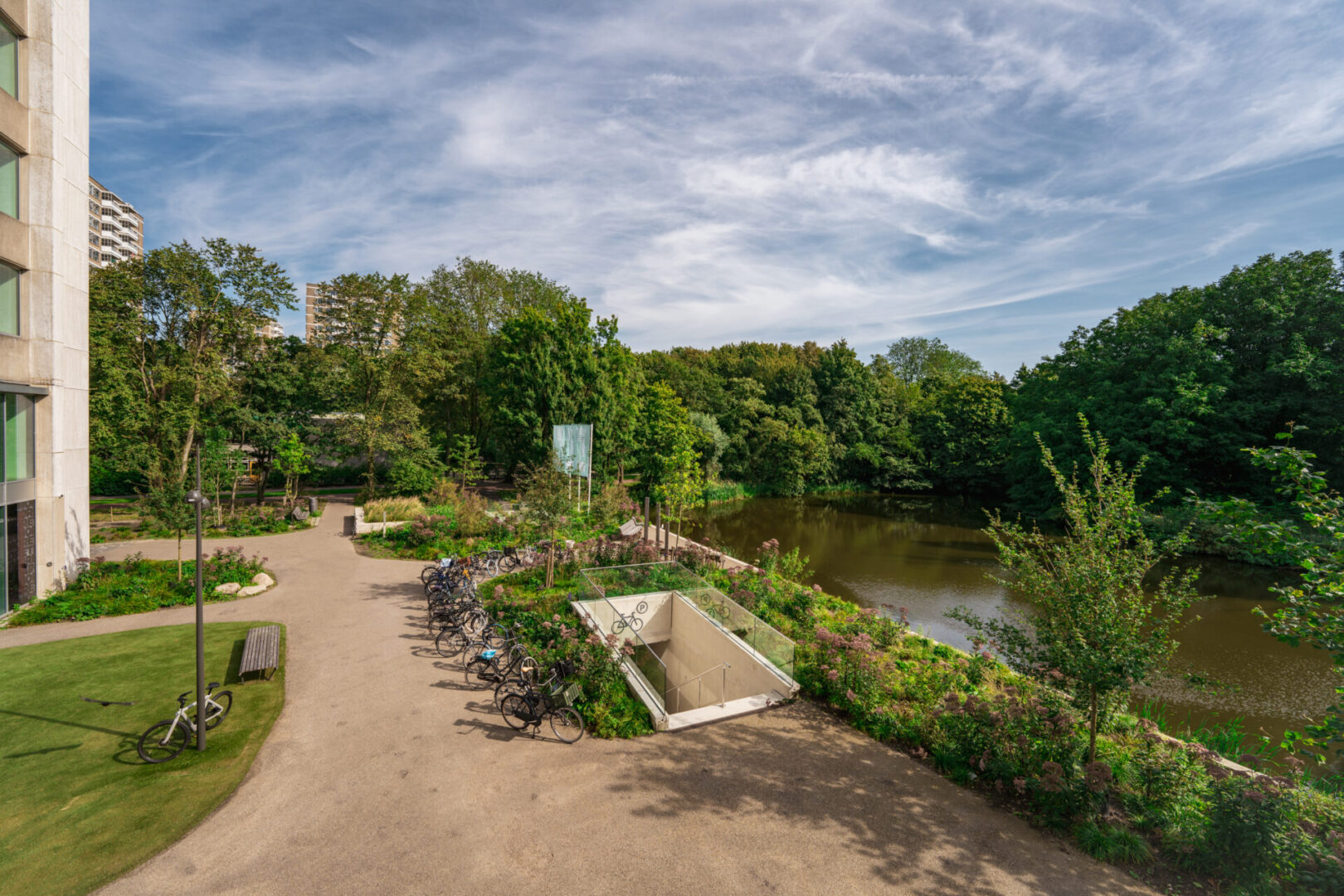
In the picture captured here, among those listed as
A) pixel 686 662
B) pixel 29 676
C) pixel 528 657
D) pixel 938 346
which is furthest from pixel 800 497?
pixel 938 346

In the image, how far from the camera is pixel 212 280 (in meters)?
21.6

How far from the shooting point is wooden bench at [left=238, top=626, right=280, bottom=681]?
9.47 metres

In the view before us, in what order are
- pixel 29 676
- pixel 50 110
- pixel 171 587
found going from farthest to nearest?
pixel 171 587
pixel 50 110
pixel 29 676

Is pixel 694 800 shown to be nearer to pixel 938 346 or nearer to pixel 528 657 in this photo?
pixel 528 657

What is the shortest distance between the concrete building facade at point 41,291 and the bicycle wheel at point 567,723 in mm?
13316

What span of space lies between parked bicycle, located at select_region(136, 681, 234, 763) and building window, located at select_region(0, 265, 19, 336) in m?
10.6

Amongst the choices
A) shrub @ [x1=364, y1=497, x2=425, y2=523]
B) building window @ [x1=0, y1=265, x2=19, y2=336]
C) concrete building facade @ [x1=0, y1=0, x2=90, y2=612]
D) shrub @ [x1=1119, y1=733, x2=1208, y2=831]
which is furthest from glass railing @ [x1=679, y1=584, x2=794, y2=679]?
building window @ [x1=0, y1=265, x2=19, y2=336]

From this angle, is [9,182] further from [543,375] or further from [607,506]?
[543,375]

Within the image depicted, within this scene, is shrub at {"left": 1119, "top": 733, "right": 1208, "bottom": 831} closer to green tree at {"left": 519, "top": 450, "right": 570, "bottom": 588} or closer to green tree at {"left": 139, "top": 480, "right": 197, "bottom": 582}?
green tree at {"left": 519, "top": 450, "right": 570, "bottom": 588}

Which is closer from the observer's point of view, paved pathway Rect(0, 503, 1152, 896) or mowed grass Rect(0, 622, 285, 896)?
paved pathway Rect(0, 503, 1152, 896)

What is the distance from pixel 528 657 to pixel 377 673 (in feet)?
9.17

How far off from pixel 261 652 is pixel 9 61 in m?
14.6

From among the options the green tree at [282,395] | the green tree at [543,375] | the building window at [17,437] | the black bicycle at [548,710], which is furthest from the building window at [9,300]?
the green tree at [543,375]

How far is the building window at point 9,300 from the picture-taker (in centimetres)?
1209
